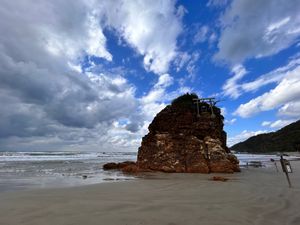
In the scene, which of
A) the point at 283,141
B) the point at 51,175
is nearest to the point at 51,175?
the point at 51,175

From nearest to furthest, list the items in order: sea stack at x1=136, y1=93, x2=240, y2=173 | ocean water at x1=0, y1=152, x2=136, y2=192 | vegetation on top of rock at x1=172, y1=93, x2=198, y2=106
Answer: ocean water at x1=0, y1=152, x2=136, y2=192, sea stack at x1=136, y1=93, x2=240, y2=173, vegetation on top of rock at x1=172, y1=93, x2=198, y2=106

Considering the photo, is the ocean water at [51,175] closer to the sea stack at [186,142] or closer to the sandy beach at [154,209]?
the sea stack at [186,142]

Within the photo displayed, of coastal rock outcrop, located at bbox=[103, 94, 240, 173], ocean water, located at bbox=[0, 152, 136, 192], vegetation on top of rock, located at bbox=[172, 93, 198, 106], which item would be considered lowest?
ocean water, located at bbox=[0, 152, 136, 192]

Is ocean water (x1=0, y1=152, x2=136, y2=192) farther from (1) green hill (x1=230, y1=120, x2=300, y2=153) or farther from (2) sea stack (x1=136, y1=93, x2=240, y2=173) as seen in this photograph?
(1) green hill (x1=230, y1=120, x2=300, y2=153)

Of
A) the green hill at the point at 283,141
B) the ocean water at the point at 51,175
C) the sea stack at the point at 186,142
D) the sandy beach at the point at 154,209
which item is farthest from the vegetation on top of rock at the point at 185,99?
the green hill at the point at 283,141

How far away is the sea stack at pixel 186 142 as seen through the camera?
2180cm

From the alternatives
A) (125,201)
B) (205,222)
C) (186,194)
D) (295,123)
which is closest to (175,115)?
(186,194)

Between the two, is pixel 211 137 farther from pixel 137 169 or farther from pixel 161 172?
pixel 137 169

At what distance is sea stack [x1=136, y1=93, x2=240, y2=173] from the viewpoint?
858 inches

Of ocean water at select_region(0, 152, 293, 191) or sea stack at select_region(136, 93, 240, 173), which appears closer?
ocean water at select_region(0, 152, 293, 191)

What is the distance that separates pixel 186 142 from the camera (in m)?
22.9

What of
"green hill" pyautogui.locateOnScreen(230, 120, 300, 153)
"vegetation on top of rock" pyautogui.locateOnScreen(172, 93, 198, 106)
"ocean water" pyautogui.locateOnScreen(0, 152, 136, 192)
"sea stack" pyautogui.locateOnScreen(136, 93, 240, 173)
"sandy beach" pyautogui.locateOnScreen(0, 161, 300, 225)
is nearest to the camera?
"sandy beach" pyautogui.locateOnScreen(0, 161, 300, 225)

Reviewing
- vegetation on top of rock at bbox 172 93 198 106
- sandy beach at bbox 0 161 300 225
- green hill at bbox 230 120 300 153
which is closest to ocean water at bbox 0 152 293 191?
sandy beach at bbox 0 161 300 225

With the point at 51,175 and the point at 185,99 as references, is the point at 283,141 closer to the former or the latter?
the point at 185,99
